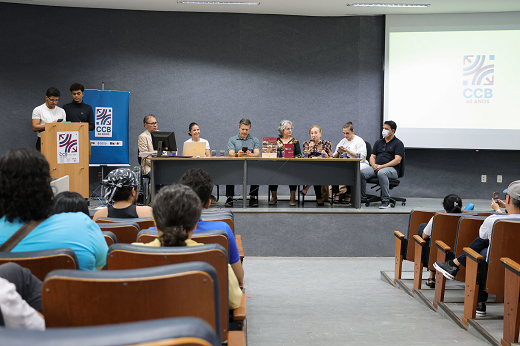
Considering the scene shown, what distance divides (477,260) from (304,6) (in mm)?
5486

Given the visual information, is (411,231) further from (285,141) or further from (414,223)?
(285,141)

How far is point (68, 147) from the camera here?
5.43 metres

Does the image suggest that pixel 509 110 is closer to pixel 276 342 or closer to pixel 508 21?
pixel 508 21

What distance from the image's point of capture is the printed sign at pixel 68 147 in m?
5.38

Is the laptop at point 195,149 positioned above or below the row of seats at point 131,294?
above

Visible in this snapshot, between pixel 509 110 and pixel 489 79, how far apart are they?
587 millimetres

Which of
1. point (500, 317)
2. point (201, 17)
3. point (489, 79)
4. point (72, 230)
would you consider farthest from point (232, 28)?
point (72, 230)

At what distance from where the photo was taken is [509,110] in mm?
7293

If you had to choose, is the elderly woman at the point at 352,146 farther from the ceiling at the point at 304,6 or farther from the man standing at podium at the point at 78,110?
the man standing at podium at the point at 78,110

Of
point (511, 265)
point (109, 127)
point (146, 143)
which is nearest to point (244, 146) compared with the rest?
point (146, 143)

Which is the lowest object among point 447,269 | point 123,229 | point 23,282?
point 447,269

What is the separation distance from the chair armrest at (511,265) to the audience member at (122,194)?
2.15m

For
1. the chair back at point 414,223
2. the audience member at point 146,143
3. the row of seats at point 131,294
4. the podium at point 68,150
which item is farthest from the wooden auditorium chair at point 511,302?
the audience member at point 146,143

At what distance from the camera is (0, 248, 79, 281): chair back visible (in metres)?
1.40
